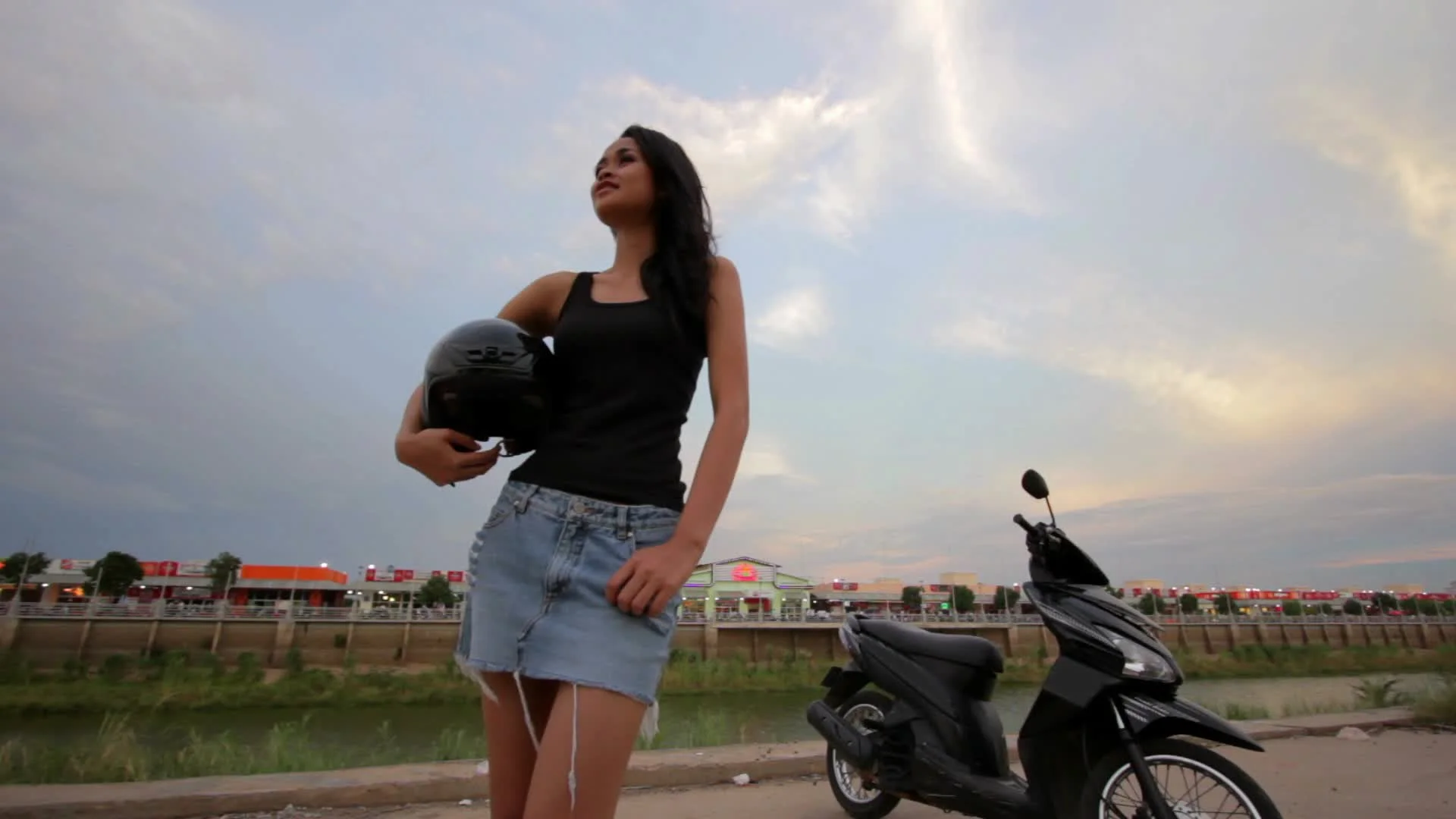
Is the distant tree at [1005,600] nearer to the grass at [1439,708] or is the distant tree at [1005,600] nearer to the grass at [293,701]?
the grass at [293,701]

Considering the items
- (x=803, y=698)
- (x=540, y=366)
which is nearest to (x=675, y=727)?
(x=540, y=366)

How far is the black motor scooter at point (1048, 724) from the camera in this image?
2002mm

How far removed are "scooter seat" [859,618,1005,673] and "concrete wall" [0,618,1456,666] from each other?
64.9 ft

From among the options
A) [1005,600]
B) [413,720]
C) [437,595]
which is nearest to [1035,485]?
[413,720]

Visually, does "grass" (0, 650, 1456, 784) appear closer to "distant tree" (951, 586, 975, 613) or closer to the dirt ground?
the dirt ground

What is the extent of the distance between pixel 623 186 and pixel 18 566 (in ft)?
195

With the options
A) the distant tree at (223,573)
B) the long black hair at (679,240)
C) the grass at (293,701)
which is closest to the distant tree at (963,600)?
the grass at (293,701)

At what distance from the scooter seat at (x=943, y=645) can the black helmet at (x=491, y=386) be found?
226 centimetres

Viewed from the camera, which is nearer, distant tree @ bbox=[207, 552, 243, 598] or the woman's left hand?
the woman's left hand

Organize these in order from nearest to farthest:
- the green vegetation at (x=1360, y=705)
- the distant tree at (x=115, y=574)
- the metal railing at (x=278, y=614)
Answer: the green vegetation at (x=1360, y=705) < the metal railing at (x=278, y=614) < the distant tree at (x=115, y=574)

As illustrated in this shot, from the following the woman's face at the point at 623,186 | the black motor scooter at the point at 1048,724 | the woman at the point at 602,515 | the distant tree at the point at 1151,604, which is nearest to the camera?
the woman at the point at 602,515

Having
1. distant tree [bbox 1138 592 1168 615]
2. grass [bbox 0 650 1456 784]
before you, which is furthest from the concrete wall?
distant tree [bbox 1138 592 1168 615]

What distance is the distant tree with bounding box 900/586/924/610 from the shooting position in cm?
5634

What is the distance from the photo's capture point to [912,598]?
57.3 m
